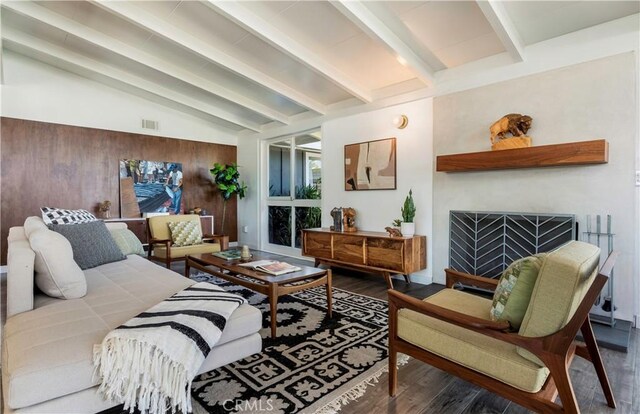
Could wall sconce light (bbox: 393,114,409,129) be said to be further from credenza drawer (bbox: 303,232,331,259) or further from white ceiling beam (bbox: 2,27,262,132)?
white ceiling beam (bbox: 2,27,262,132)

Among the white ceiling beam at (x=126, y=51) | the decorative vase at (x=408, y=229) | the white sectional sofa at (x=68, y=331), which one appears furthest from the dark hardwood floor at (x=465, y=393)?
the white ceiling beam at (x=126, y=51)

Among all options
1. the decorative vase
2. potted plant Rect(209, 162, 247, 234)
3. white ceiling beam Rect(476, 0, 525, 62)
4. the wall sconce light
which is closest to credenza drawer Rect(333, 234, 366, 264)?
the decorative vase

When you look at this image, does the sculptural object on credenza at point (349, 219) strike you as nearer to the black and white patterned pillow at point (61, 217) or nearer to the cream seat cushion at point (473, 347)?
the cream seat cushion at point (473, 347)

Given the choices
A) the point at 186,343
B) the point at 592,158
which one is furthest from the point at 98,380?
the point at 592,158

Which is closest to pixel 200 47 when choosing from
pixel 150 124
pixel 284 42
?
pixel 284 42

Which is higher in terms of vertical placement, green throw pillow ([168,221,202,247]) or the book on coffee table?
green throw pillow ([168,221,202,247])

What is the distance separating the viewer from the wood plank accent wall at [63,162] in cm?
440

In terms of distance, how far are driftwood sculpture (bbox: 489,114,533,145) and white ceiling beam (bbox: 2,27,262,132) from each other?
4387 millimetres

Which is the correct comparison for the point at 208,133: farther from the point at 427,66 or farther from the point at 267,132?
the point at 427,66

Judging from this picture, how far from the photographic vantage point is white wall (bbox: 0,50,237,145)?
438 cm

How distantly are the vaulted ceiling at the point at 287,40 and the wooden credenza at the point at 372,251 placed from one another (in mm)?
1861

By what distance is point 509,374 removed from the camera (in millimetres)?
1250

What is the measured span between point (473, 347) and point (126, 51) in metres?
4.74

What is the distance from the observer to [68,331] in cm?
146
